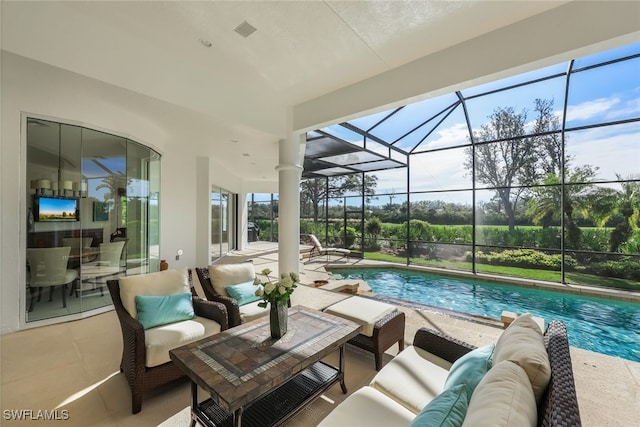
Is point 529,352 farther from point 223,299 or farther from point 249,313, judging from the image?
point 223,299

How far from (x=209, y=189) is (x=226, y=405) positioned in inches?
230

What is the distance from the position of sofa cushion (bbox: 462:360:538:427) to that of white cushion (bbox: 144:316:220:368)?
6.95 ft

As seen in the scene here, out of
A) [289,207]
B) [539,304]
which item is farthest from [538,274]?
[289,207]

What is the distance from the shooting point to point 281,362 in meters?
1.65

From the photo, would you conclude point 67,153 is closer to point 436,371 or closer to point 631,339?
point 436,371

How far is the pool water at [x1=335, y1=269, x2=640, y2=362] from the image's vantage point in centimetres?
388

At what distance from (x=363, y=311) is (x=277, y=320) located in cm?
105

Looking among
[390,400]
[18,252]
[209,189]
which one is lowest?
[390,400]

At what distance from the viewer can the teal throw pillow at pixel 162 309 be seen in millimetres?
→ 2268

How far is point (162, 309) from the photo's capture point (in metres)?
2.36

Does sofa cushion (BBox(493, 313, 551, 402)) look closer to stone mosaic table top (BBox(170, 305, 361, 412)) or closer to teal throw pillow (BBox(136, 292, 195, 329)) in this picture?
stone mosaic table top (BBox(170, 305, 361, 412))

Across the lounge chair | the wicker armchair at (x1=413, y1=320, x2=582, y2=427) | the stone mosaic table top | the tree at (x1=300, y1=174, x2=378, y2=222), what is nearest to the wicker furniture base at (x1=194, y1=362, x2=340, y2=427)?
the stone mosaic table top

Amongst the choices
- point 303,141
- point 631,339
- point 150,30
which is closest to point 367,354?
point 303,141

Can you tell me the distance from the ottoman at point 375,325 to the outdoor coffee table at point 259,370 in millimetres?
363
